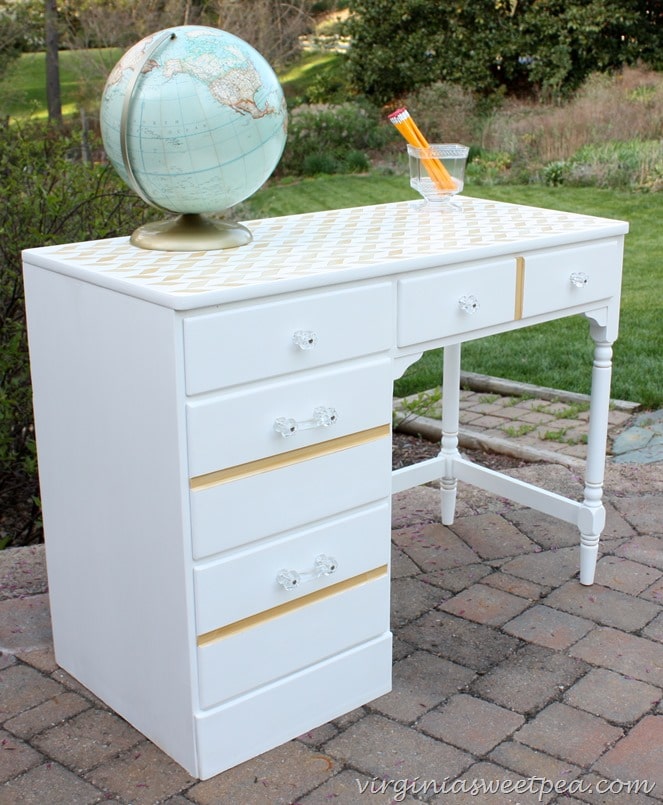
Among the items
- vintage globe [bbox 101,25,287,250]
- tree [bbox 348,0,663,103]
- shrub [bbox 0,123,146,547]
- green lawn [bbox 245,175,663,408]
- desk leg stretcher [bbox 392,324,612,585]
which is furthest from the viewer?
tree [bbox 348,0,663,103]

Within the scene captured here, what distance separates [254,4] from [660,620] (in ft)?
46.3

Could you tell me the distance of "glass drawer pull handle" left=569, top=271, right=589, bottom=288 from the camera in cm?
291

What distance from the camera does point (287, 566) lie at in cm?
243

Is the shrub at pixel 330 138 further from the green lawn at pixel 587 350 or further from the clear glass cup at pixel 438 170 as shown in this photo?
the clear glass cup at pixel 438 170

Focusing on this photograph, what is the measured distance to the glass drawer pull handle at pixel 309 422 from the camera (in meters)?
2.29

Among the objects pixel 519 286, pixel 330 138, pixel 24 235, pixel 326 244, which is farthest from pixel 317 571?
pixel 330 138

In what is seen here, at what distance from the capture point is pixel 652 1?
15.8 m

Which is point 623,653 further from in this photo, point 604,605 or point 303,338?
point 303,338

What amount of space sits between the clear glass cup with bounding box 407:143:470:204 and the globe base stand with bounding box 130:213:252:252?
2.42 ft

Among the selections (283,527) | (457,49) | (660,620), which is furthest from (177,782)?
(457,49)

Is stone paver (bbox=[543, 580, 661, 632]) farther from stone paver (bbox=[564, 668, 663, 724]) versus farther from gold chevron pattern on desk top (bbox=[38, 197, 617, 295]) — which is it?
gold chevron pattern on desk top (bbox=[38, 197, 617, 295])

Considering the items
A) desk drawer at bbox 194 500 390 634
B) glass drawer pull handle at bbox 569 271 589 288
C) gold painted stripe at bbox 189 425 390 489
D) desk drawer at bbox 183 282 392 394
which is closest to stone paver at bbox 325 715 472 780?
desk drawer at bbox 194 500 390 634

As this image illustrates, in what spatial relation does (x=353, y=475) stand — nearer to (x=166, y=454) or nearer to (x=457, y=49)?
(x=166, y=454)

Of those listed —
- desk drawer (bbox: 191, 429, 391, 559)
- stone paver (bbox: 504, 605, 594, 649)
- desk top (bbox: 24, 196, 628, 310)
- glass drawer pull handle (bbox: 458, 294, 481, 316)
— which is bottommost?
stone paver (bbox: 504, 605, 594, 649)
